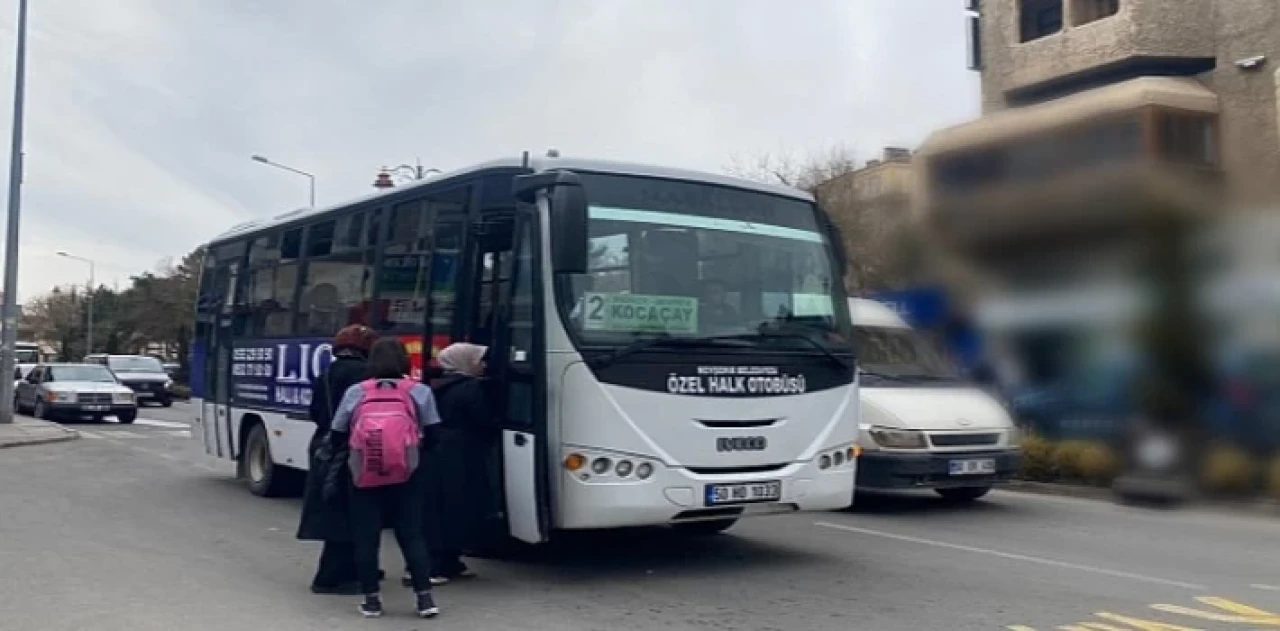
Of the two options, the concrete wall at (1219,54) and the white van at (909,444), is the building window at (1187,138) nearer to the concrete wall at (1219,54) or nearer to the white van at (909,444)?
the concrete wall at (1219,54)

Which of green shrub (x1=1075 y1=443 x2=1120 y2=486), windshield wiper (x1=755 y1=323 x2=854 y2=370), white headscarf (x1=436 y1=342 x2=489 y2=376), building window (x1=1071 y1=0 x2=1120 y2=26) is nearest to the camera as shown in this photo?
green shrub (x1=1075 y1=443 x2=1120 y2=486)

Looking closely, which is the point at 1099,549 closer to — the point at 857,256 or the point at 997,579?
the point at 997,579

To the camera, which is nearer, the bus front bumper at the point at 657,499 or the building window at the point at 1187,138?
the building window at the point at 1187,138

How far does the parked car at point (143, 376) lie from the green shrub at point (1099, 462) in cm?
3490

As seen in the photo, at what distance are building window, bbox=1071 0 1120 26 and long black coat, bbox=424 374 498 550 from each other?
5508mm

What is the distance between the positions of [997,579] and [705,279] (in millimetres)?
2722

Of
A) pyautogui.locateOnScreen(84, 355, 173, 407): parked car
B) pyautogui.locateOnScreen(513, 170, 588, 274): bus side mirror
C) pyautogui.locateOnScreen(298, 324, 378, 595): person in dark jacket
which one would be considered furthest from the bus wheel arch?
pyautogui.locateOnScreen(84, 355, 173, 407): parked car

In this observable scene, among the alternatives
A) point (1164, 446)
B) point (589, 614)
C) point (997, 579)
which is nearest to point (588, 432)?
point (589, 614)

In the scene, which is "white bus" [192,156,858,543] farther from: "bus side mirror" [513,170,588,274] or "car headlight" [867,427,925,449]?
"car headlight" [867,427,925,449]

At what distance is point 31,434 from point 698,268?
57.4 feet

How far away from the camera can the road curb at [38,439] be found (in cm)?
1945

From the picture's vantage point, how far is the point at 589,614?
692cm

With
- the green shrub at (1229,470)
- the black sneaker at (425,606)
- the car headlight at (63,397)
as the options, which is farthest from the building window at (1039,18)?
the car headlight at (63,397)

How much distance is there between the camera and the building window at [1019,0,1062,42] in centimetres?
270
